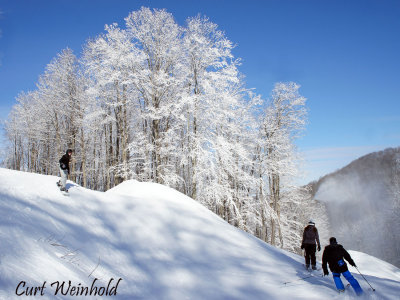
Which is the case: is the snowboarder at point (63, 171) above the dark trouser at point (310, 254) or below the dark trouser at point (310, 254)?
above

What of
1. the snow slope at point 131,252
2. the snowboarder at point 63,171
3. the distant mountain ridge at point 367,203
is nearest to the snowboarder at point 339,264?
the snow slope at point 131,252

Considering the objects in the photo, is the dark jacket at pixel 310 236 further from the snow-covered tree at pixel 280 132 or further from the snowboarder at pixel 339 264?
the snow-covered tree at pixel 280 132

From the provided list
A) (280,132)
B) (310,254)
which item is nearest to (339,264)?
(310,254)

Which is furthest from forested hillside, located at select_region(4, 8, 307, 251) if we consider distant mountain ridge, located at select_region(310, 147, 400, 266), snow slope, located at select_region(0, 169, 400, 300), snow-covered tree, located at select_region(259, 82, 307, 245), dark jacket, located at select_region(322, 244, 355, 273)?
distant mountain ridge, located at select_region(310, 147, 400, 266)

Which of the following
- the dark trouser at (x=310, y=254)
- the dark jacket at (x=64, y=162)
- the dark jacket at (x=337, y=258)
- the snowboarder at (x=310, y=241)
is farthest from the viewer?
the dark jacket at (x=64, y=162)

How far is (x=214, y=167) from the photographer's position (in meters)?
14.7

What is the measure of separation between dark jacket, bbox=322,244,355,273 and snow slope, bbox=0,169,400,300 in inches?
20.7

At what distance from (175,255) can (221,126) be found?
10834 mm

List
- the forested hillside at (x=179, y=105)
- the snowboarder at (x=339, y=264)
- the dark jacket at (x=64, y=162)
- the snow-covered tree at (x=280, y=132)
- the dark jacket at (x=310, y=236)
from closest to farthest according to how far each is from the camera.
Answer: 1. the snowboarder at (x=339, y=264)
2. the dark jacket at (x=310, y=236)
3. the dark jacket at (x=64, y=162)
4. the forested hillside at (x=179, y=105)
5. the snow-covered tree at (x=280, y=132)

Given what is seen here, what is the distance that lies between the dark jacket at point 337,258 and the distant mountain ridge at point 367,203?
1242 inches

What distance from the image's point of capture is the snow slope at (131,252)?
434 centimetres

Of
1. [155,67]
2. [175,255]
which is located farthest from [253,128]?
[175,255]

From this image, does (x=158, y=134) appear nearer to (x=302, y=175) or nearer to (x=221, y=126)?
(x=221, y=126)

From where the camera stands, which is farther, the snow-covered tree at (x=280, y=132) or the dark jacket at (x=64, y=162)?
the snow-covered tree at (x=280, y=132)
